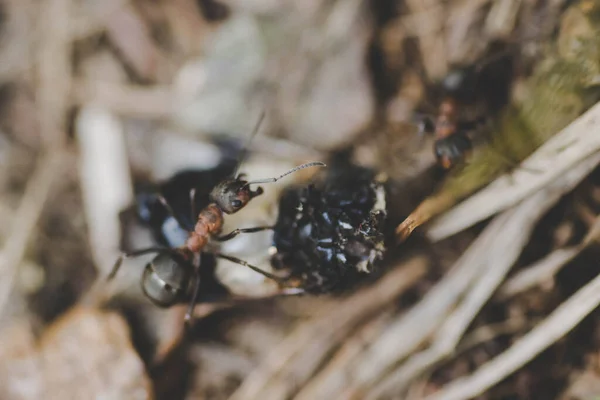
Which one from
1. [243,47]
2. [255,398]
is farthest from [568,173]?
[243,47]

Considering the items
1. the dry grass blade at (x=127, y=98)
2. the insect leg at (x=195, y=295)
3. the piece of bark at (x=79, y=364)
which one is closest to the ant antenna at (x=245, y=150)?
the insect leg at (x=195, y=295)

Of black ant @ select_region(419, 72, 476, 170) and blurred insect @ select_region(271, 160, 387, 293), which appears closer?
blurred insect @ select_region(271, 160, 387, 293)

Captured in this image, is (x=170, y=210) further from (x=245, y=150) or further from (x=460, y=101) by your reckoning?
(x=460, y=101)

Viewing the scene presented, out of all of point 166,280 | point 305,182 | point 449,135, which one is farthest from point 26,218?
point 449,135

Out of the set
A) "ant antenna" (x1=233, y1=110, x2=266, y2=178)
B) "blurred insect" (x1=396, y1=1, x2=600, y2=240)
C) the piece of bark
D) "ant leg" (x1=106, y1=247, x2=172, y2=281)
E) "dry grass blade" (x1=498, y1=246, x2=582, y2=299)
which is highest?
"blurred insect" (x1=396, y1=1, x2=600, y2=240)

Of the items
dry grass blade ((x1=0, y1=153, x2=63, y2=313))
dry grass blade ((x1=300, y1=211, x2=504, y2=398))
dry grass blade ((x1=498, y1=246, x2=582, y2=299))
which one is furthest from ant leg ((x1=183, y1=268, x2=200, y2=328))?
dry grass blade ((x1=498, y1=246, x2=582, y2=299))

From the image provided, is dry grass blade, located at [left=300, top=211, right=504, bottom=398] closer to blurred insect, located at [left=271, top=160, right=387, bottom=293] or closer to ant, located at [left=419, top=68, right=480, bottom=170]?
blurred insect, located at [left=271, top=160, right=387, bottom=293]

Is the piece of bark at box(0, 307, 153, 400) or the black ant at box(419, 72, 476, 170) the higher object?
the black ant at box(419, 72, 476, 170)

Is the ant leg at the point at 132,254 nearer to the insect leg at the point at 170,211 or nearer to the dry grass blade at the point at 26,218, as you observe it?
the insect leg at the point at 170,211
